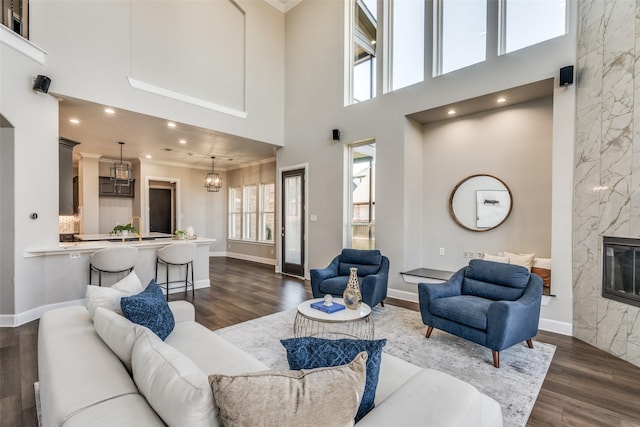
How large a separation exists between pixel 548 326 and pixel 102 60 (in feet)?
21.8

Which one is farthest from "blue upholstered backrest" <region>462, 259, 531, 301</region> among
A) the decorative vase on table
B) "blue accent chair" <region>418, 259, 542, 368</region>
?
the decorative vase on table

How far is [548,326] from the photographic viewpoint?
3.54m

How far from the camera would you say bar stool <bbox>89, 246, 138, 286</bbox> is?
405 centimetres

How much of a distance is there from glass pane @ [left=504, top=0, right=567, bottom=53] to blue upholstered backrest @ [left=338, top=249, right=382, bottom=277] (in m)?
3.20

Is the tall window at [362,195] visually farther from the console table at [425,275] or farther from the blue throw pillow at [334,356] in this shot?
the blue throw pillow at [334,356]

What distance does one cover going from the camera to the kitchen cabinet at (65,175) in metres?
4.72

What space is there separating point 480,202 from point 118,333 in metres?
4.61

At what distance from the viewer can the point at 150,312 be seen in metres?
1.87

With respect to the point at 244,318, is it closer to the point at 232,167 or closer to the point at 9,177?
the point at 9,177

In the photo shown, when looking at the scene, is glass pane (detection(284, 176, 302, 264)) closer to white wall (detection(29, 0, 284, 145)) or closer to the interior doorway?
white wall (detection(29, 0, 284, 145))

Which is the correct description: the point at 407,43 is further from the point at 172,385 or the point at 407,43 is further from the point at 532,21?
the point at 172,385

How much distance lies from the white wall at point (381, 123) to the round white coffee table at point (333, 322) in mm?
1710

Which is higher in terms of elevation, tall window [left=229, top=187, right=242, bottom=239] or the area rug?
tall window [left=229, top=187, right=242, bottom=239]

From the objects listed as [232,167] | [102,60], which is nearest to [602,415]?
[102,60]
